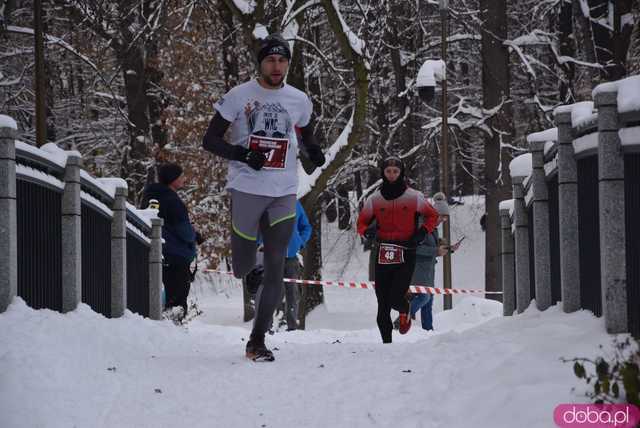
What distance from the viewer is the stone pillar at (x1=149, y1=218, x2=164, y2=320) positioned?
38.7 feet

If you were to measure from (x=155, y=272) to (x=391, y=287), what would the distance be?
3.29m

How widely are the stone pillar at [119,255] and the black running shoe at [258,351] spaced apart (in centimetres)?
287

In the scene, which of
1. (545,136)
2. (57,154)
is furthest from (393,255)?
(57,154)

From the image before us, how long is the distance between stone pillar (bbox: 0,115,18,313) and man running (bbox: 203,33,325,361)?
1259mm

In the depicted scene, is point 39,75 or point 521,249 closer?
point 521,249

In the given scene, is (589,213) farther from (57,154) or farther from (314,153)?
(57,154)

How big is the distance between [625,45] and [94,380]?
1636 centimetres

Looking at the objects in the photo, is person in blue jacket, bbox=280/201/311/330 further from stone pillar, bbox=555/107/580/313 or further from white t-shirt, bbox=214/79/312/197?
stone pillar, bbox=555/107/580/313

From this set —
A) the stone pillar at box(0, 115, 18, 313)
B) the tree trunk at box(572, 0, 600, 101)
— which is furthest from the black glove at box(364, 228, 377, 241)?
the tree trunk at box(572, 0, 600, 101)

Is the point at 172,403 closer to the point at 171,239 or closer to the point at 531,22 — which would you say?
the point at 171,239

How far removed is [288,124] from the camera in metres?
7.09

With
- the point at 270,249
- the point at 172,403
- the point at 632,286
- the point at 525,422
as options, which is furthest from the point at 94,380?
the point at 632,286

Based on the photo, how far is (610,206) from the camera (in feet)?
19.5

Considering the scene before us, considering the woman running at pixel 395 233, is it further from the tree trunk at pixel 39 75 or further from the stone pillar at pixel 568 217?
the tree trunk at pixel 39 75
